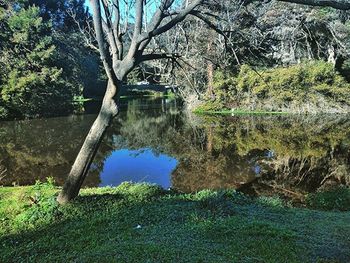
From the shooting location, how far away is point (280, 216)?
680cm

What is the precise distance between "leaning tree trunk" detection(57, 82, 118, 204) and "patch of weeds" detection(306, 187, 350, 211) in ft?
18.9

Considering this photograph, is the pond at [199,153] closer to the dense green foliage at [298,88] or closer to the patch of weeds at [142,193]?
the patch of weeds at [142,193]

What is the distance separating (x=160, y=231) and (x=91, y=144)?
213 cm

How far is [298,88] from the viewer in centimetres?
3145

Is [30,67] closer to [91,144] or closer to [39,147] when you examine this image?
[39,147]

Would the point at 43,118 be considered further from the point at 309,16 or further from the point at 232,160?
the point at 309,16

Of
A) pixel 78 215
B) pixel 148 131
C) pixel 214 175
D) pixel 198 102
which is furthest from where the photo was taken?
pixel 198 102

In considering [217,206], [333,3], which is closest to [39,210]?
[217,206]

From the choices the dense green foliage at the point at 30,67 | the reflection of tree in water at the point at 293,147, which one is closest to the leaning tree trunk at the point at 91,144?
the reflection of tree in water at the point at 293,147

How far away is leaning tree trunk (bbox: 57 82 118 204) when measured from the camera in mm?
6789

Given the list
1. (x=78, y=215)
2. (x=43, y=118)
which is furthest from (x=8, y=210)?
(x=43, y=118)

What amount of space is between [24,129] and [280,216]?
868 inches

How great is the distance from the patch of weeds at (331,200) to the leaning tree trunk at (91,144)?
18.9 feet

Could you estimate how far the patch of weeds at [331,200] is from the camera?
9.34 metres
